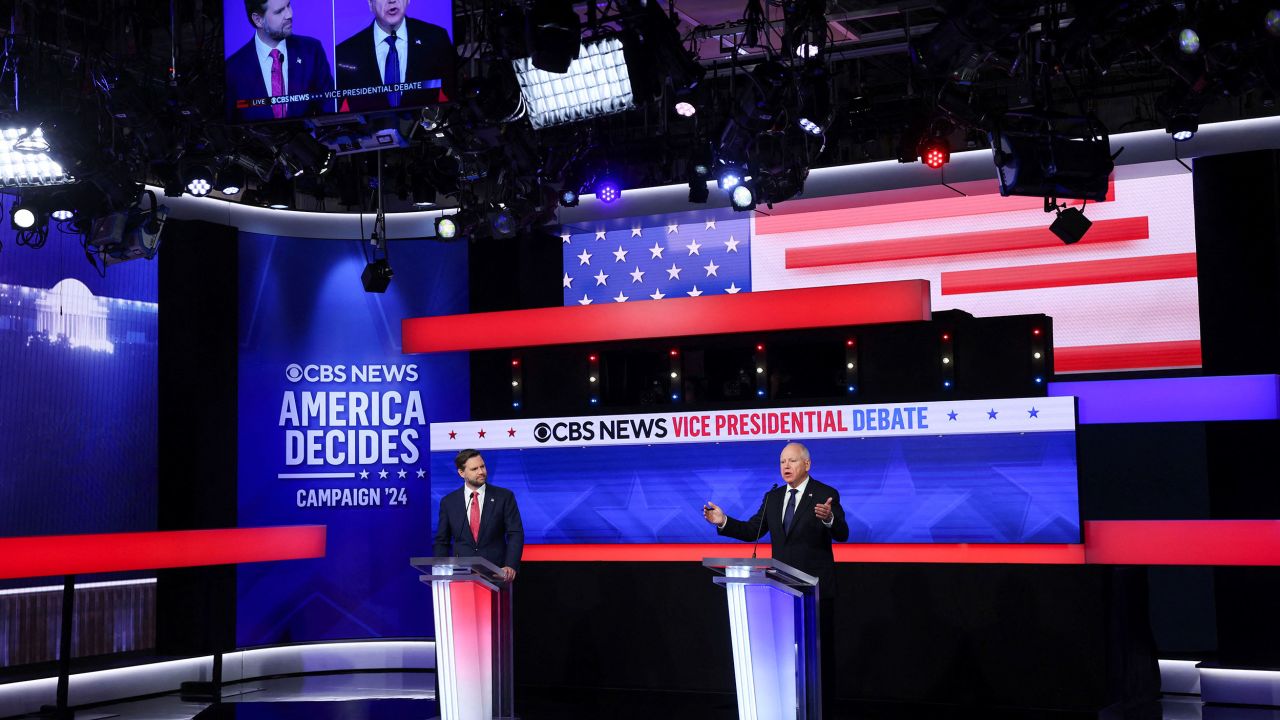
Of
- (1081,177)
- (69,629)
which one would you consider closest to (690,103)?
(1081,177)

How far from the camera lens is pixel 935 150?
342 inches

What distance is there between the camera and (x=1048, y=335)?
313 inches

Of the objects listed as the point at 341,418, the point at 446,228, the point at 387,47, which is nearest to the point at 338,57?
the point at 387,47

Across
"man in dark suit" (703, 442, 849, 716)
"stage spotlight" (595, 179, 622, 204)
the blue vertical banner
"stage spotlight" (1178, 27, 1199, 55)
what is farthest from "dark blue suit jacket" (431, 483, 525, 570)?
"stage spotlight" (1178, 27, 1199, 55)

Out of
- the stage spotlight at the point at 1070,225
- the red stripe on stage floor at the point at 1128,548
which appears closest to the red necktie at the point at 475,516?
the red stripe on stage floor at the point at 1128,548

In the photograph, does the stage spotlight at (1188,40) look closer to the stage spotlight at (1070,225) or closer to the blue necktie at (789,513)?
the stage spotlight at (1070,225)

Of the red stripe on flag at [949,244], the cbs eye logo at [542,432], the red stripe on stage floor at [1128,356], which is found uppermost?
the red stripe on flag at [949,244]

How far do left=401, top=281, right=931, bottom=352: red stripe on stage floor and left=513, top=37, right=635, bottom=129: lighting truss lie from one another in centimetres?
222

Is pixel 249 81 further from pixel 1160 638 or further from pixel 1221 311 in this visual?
pixel 1160 638

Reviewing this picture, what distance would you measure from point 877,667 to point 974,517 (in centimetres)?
110

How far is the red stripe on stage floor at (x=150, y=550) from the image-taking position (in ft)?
23.6

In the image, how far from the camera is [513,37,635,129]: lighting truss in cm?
677

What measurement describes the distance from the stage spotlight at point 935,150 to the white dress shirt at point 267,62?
4.68 meters

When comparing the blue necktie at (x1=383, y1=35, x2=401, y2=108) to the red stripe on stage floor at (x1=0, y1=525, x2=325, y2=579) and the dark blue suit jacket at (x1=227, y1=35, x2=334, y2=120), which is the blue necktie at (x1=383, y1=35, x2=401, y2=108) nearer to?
the dark blue suit jacket at (x1=227, y1=35, x2=334, y2=120)
